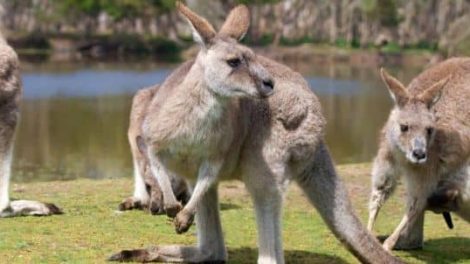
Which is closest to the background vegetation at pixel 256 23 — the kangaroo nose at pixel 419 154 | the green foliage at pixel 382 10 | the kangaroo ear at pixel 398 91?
the green foliage at pixel 382 10

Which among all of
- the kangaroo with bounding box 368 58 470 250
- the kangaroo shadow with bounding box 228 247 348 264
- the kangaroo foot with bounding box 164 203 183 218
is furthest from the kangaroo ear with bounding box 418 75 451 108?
the kangaroo foot with bounding box 164 203 183 218

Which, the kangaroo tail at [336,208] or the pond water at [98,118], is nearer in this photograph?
the kangaroo tail at [336,208]

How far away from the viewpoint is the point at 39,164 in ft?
45.8

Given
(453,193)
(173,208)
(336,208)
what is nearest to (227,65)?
(173,208)

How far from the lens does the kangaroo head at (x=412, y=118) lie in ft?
21.1

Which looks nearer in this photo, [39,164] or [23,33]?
[39,164]

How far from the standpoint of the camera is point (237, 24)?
223 inches

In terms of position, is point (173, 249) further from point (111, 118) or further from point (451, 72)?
point (111, 118)

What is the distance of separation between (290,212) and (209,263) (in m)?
2.24

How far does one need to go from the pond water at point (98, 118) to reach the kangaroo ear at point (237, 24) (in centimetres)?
690

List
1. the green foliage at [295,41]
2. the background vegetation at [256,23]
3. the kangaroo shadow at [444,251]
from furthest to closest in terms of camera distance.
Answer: the green foliage at [295,41] → the background vegetation at [256,23] → the kangaroo shadow at [444,251]

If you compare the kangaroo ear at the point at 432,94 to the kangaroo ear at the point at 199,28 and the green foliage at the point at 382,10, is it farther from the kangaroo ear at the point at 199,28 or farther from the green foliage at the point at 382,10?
the green foliage at the point at 382,10

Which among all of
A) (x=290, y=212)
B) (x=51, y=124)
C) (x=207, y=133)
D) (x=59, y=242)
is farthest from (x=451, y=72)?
(x=51, y=124)

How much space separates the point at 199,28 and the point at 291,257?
6.08 feet
